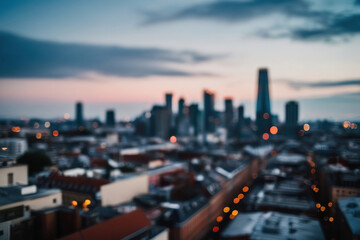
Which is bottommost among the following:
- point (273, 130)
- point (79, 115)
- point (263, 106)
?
point (273, 130)

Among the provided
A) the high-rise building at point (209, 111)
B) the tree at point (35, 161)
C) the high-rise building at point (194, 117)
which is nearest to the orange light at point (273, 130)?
the high-rise building at point (194, 117)

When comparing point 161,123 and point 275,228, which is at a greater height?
point 161,123

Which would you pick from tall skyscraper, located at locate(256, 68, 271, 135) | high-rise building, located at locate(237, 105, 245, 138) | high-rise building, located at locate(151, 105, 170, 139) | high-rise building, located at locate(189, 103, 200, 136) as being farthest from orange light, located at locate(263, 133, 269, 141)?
high-rise building, located at locate(151, 105, 170, 139)

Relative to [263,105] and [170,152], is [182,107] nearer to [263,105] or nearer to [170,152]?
[263,105]

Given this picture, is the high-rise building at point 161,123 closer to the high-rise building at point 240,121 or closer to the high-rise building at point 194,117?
the high-rise building at point 194,117

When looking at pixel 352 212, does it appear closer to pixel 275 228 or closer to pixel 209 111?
pixel 275 228

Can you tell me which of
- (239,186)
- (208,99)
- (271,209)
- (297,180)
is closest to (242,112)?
(208,99)

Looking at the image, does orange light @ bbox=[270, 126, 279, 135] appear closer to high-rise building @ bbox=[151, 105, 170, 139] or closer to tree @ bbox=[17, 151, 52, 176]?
high-rise building @ bbox=[151, 105, 170, 139]

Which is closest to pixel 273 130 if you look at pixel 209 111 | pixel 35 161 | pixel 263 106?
pixel 263 106
